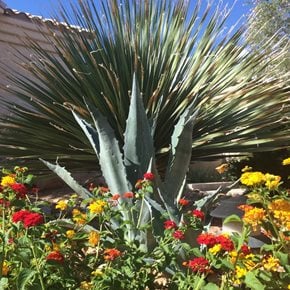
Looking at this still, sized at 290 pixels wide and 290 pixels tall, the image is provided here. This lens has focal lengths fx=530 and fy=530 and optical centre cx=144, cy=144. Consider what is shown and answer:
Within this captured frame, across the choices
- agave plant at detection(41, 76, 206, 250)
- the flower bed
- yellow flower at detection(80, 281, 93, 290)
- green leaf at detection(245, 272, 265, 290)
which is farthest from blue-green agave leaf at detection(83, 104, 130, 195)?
green leaf at detection(245, 272, 265, 290)

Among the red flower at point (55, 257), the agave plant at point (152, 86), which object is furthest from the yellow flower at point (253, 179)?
the agave plant at point (152, 86)

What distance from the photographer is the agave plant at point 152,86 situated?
4.27m

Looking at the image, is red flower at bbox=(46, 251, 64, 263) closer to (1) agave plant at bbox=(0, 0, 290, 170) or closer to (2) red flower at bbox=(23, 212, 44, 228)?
(2) red flower at bbox=(23, 212, 44, 228)

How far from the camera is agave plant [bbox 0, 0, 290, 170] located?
427 cm

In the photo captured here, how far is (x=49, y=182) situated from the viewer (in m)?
5.27

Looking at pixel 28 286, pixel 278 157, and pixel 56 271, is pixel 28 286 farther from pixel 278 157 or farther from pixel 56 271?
pixel 278 157

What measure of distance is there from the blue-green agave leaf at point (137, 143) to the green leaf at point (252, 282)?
148cm

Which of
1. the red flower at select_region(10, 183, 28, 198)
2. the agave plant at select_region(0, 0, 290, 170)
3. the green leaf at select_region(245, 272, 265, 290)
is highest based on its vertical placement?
the agave plant at select_region(0, 0, 290, 170)

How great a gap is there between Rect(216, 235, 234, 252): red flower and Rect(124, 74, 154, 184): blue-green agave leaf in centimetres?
138

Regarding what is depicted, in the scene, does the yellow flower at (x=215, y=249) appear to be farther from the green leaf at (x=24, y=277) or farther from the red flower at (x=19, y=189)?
the red flower at (x=19, y=189)

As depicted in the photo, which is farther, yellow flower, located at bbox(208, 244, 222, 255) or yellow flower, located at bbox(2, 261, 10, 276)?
yellow flower, located at bbox(2, 261, 10, 276)

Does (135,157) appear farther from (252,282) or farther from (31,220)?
(252,282)

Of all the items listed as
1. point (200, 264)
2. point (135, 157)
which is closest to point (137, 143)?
point (135, 157)

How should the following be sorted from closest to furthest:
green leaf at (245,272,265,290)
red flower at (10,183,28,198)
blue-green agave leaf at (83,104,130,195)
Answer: green leaf at (245,272,265,290) → red flower at (10,183,28,198) → blue-green agave leaf at (83,104,130,195)
